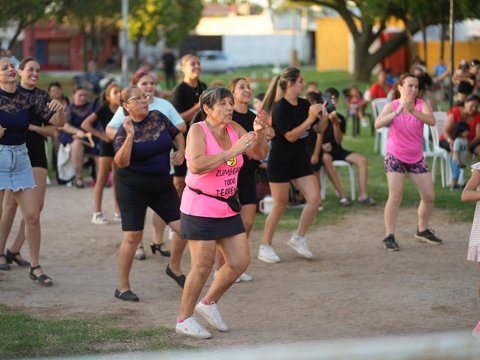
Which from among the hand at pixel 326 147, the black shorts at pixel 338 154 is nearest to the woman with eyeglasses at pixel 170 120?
the hand at pixel 326 147

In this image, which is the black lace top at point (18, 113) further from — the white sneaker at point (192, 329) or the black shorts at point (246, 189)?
the white sneaker at point (192, 329)

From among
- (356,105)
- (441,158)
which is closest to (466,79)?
(441,158)

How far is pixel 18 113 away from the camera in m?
8.64

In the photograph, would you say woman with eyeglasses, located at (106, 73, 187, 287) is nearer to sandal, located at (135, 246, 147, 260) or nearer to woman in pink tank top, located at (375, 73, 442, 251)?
sandal, located at (135, 246, 147, 260)

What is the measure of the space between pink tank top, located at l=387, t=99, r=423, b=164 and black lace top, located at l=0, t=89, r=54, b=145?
3577 mm

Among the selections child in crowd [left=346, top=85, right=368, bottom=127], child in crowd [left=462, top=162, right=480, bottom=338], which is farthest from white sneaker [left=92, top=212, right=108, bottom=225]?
child in crowd [left=346, top=85, right=368, bottom=127]

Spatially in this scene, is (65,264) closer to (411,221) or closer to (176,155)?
(176,155)

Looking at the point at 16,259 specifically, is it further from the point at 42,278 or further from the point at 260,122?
the point at 260,122

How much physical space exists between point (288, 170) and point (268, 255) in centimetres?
95

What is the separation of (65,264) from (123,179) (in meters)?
2.23

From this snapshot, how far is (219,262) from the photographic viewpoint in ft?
29.3

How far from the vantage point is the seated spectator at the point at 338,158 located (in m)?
13.7

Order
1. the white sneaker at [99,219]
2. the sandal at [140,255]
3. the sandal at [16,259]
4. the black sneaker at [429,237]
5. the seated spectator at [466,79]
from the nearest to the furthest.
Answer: the sandal at [16,259], the sandal at [140,255], the black sneaker at [429,237], the white sneaker at [99,219], the seated spectator at [466,79]

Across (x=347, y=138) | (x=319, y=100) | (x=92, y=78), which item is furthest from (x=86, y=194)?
(x=92, y=78)
